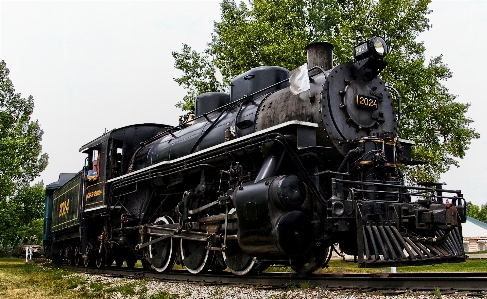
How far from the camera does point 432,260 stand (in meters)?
6.32

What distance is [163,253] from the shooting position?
10297mm

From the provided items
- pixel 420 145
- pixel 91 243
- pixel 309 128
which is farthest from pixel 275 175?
pixel 420 145

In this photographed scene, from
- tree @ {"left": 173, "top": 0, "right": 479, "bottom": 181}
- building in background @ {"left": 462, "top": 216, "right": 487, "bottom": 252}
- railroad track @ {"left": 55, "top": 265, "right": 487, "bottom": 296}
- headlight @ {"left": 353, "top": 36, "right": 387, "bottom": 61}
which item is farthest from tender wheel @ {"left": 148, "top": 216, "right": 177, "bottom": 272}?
building in background @ {"left": 462, "top": 216, "right": 487, "bottom": 252}

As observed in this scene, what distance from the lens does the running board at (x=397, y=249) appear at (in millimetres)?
5938

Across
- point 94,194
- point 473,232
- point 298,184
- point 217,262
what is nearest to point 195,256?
point 217,262

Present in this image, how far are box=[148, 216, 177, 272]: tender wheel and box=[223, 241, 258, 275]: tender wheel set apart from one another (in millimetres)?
1752

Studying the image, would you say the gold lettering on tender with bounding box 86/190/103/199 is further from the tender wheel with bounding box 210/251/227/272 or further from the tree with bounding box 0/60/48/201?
the tree with bounding box 0/60/48/201

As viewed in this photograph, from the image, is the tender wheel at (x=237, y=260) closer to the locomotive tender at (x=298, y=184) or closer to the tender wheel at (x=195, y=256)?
the locomotive tender at (x=298, y=184)

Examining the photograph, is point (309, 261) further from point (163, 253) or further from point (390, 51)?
point (390, 51)

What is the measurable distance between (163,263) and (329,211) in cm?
482

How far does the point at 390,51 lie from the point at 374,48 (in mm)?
10801

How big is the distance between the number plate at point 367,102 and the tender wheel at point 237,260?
303 centimetres

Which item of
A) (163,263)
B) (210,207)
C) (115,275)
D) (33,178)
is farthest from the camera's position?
(33,178)

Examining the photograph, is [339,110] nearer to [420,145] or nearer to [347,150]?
[347,150]
